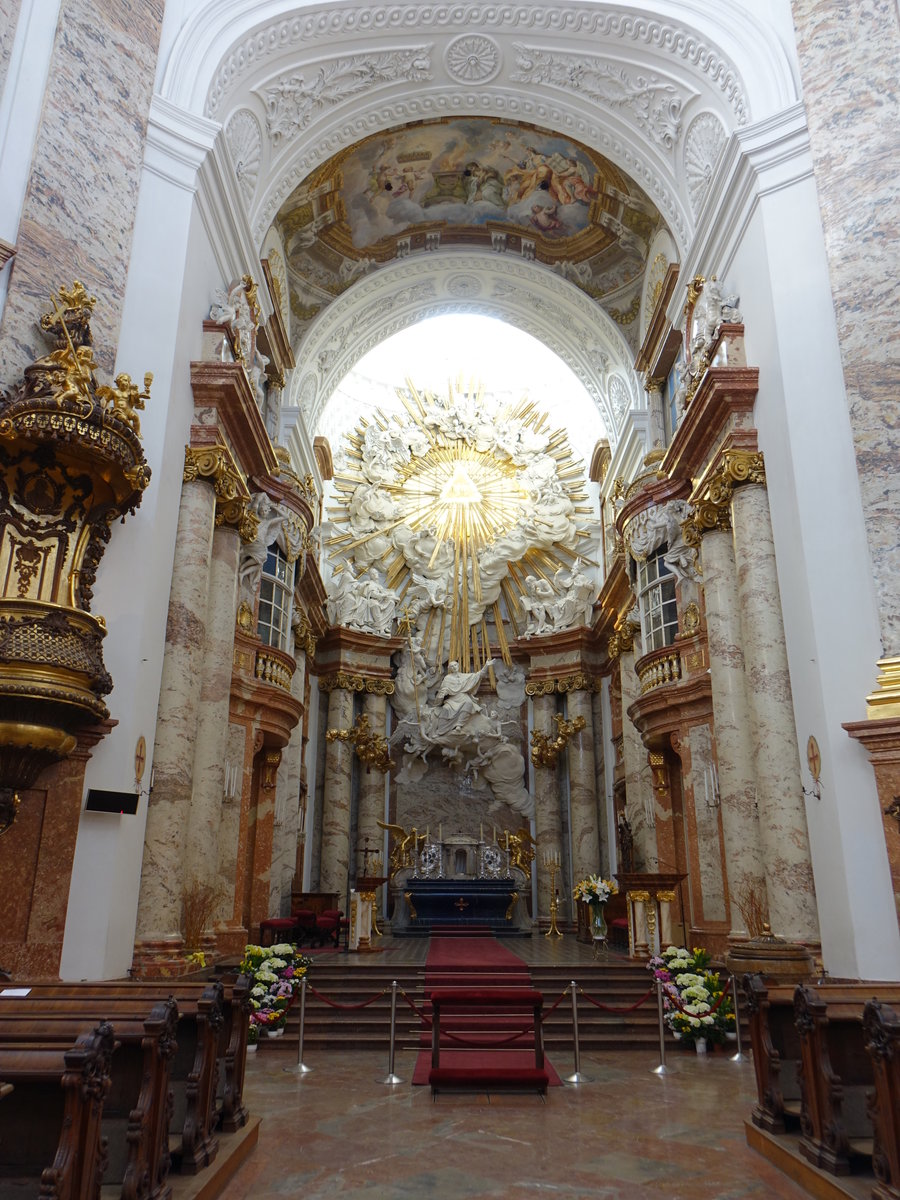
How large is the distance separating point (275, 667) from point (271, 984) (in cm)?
579

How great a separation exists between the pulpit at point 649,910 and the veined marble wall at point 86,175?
9.24 metres

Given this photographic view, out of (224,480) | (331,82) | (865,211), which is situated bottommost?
(224,480)

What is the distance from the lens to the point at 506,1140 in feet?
20.4

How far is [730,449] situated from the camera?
38.6 feet

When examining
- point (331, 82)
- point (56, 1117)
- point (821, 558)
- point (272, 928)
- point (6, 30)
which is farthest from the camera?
point (331, 82)

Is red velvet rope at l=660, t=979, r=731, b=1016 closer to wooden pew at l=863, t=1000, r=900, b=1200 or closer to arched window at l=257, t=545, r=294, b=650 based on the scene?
wooden pew at l=863, t=1000, r=900, b=1200

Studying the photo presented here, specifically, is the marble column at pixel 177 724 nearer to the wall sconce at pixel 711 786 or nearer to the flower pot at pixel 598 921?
the wall sconce at pixel 711 786

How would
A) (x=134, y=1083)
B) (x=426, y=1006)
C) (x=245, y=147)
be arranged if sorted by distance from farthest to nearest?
(x=245, y=147), (x=426, y=1006), (x=134, y=1083)

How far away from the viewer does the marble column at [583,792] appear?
1934 cm

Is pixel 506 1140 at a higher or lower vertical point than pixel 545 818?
lower

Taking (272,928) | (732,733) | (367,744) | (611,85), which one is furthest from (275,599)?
(611,85)

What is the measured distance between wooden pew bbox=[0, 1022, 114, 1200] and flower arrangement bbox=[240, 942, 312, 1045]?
17.6ft

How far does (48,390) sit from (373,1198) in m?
6.73

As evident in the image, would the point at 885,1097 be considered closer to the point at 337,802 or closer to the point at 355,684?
the point at 337,802
